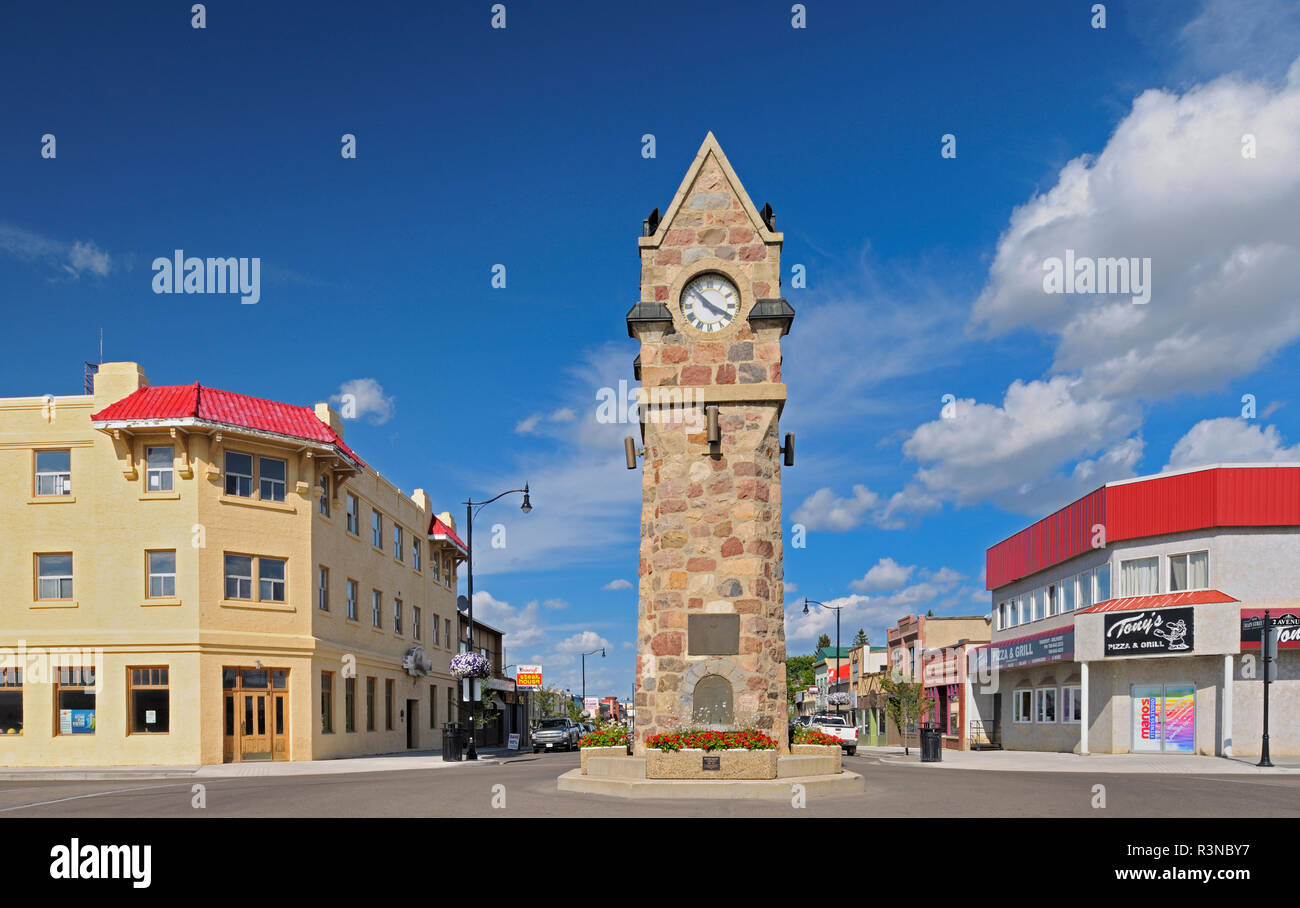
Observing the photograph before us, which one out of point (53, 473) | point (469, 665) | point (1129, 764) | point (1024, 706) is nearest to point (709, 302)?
point (1129, 764)

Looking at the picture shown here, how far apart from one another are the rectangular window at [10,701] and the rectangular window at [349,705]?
10.3 m

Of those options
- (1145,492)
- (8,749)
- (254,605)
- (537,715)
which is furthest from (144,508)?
(537,715)

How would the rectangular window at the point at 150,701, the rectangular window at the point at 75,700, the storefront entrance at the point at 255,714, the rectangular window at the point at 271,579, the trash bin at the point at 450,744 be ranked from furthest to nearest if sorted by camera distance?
the trash bin at the point at 450,744 → the rectangular window at the point at 271,579 → the storefront entrance at the point at 255,714 → the rectangular window at the point at 75,700 → the rectangular window at the point at 150,701

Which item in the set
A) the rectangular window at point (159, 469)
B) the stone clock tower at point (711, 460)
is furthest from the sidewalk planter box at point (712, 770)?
the rectangular window at point (159, 469)

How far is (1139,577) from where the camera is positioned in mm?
38094

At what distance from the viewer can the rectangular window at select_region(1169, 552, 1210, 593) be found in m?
35.6

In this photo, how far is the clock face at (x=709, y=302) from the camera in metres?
21.0

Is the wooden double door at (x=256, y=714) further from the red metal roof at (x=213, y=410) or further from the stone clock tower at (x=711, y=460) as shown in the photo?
the stone clock tower at (x=711, y=460)

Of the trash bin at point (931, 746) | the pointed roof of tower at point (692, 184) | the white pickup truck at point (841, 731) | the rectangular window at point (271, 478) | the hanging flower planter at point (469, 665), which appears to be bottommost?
the white pickup truck at point (841, 731)

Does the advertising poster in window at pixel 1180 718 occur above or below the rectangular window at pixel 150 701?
below

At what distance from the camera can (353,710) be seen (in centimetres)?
3972

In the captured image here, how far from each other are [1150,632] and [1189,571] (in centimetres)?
278

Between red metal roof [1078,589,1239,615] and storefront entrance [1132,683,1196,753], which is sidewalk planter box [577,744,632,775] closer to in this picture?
red metal roof [1078,589,1239,615]

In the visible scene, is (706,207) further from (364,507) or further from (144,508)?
(364,507)
